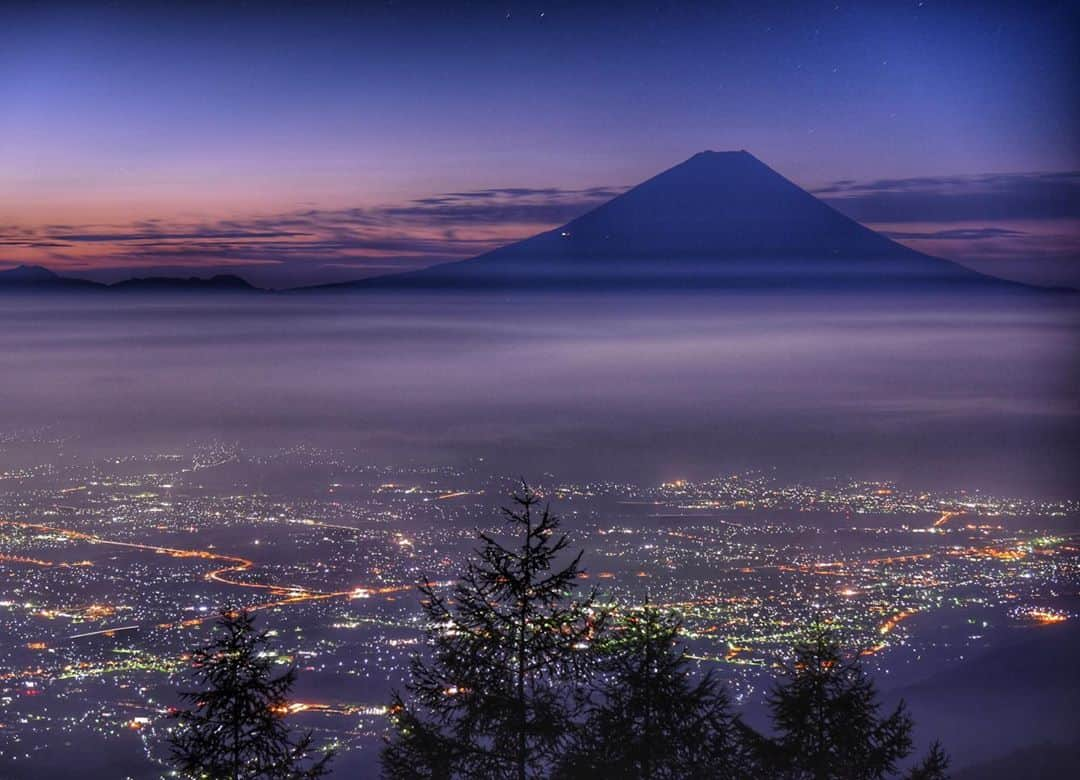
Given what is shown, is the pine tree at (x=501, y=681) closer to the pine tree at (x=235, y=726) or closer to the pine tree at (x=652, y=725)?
the pine tree at (x=652, y=725)

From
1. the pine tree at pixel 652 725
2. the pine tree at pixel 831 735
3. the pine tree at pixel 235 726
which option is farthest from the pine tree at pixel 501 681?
the pine tree at pixel 831 735

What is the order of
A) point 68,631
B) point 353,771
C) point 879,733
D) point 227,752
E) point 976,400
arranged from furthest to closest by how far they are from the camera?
point 976,400, point 68,631, point 353,771, point 879,733, point 227,752

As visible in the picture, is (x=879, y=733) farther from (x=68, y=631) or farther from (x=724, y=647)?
(x=68, y=631)

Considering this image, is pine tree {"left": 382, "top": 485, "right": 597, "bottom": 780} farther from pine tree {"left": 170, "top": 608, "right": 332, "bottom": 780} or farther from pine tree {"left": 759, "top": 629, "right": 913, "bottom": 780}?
pine tree {"left": 759, "top": 629, "right": 913, "bottom": 780}

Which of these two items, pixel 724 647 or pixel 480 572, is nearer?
pixel 480 572

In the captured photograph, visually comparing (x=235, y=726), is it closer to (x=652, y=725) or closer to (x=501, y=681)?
(x=501, y=681)

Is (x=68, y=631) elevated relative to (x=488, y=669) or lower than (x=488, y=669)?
lower

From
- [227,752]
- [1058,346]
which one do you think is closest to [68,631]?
[227,752]

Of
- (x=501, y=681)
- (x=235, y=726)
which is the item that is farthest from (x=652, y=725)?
(x=235, y=726)
